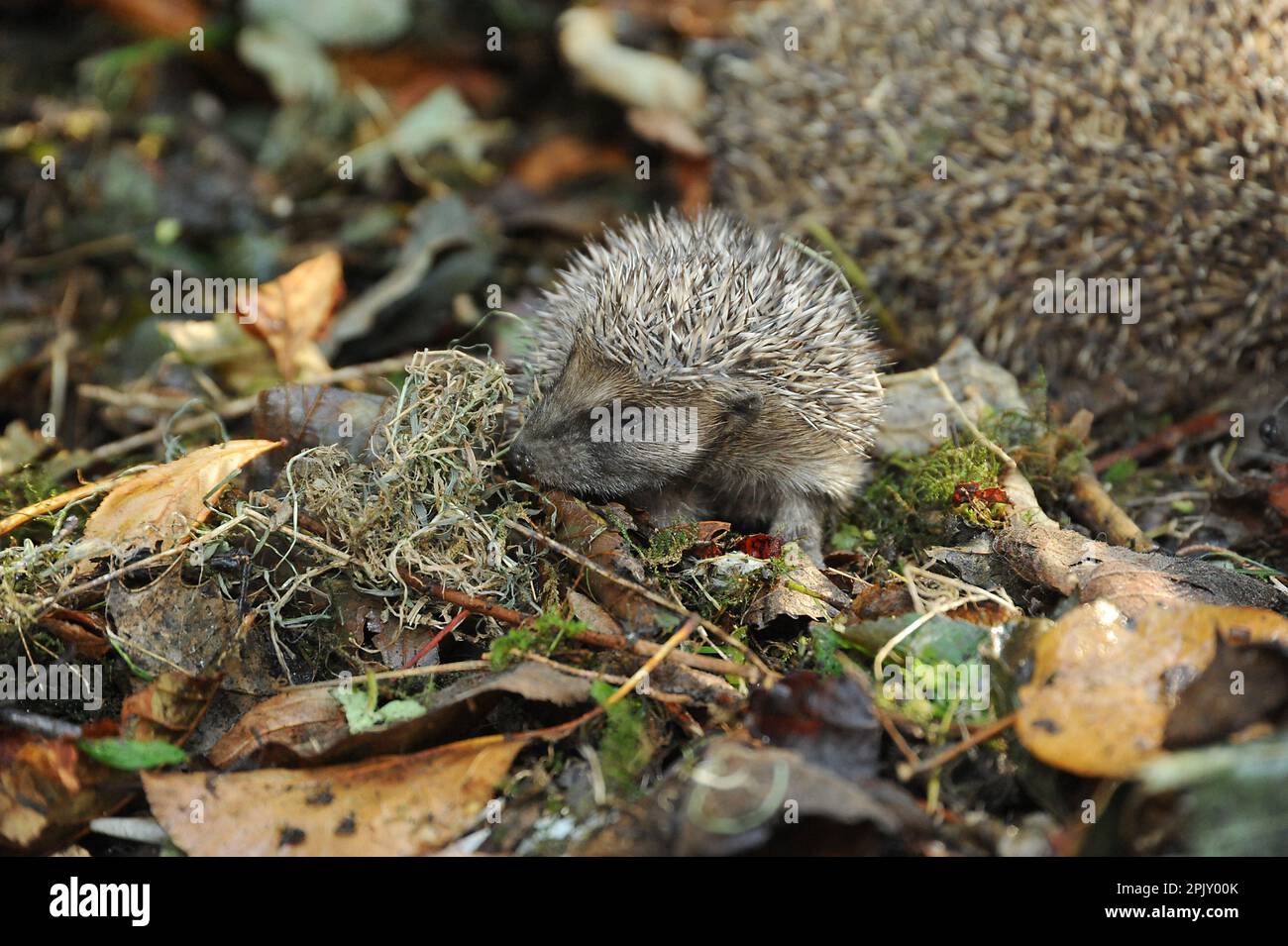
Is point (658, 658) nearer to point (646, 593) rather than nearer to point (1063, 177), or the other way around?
point (646, 593)

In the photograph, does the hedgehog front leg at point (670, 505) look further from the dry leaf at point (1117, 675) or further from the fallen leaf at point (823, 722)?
the dry leaf at point (1117, 675)

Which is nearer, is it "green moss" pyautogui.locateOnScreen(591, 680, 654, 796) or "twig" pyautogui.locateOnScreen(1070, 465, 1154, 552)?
"green moss" pyautogui.locateOnScreen(591, 680, 654, 796)

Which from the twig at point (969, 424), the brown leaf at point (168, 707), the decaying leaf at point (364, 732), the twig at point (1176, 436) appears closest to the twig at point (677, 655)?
the decaying leaf at point (364, 732)

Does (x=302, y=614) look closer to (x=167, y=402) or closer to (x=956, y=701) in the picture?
(x=167, y=402)

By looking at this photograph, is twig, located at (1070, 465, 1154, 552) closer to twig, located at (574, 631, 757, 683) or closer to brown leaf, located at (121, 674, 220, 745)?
twig, located at (574, 631, 757, 683)

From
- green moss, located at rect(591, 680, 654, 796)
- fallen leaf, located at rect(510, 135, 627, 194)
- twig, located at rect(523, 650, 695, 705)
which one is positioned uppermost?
fallen leaf, located at rect(510, 135, 627, 194)

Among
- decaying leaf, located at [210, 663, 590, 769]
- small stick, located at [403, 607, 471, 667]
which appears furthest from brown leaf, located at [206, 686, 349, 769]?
small stick, located at [403, 607, 471, 667]

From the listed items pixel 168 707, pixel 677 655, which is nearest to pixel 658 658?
pixel 677 655
